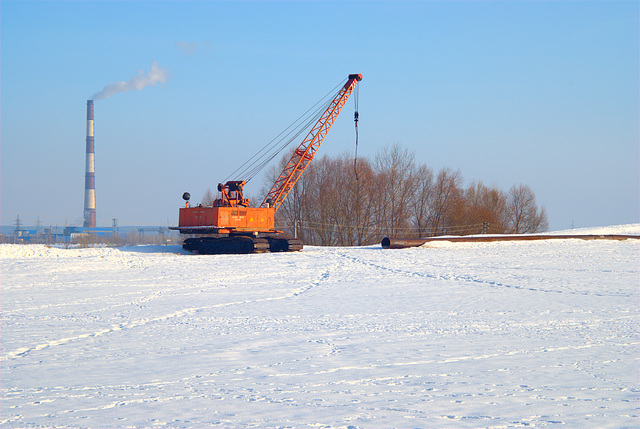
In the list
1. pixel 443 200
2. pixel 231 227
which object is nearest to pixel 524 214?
pixel 443 200

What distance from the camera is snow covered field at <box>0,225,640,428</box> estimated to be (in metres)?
4.54

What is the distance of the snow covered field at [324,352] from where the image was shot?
454cm

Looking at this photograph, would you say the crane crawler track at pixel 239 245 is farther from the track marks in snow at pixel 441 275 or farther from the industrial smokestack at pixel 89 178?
the industrial smokestack at pixel 89 178

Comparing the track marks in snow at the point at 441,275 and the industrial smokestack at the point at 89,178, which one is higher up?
the industrial smokestack at the point at 89,178

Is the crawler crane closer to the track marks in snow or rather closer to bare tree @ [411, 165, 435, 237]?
the track marks in snow

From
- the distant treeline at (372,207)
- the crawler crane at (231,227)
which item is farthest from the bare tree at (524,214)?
the crawler crane at (231,227)

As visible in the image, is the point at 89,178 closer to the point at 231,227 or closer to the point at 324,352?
the point at 231,227

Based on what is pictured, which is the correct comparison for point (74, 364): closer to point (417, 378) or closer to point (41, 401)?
point (41, 401)

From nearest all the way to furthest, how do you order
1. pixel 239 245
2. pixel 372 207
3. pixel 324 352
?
pixel 324 352 → pixel 239 245 → pixel 372 207

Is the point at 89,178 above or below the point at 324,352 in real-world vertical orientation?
above

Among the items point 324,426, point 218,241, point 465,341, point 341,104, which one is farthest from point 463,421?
point 341,104

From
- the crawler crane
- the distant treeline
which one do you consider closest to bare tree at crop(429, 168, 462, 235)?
the distant treeline

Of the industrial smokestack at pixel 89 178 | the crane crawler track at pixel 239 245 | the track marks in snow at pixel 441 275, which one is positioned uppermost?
the industrial smokestack at pixel 89 178

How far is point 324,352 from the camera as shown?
646 cm
